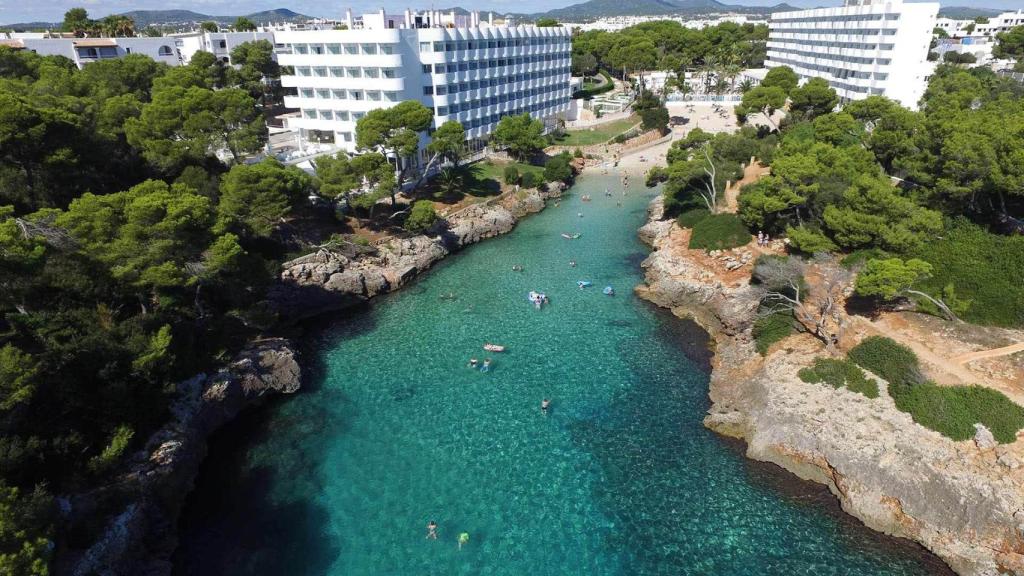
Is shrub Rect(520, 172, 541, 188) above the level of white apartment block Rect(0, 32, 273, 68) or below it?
below

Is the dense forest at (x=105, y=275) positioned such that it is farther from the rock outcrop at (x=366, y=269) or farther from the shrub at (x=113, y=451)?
the rock outcrop at (x=366, y=269)

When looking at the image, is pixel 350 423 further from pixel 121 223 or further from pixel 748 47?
pixel 748 47

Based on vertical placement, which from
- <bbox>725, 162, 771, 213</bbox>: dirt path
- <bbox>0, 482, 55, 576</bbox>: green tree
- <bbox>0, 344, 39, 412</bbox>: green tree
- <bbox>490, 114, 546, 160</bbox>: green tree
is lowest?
<bbox>0, 482, 55, 576</bbox>: green tree

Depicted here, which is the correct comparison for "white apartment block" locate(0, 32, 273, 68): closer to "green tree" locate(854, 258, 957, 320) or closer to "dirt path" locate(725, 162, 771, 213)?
"dirt path" locate(725, 162, 771, 213)

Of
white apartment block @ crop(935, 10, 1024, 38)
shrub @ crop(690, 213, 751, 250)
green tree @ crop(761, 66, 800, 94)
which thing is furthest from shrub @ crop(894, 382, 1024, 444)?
white apartment block @ crop(935, 10, 1024, 38)

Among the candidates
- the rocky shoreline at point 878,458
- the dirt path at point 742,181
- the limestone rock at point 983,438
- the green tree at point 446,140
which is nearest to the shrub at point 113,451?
the rocky shoreline at point 878,458

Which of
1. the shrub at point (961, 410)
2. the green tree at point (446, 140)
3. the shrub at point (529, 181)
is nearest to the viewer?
the shrub at point (961, 410)

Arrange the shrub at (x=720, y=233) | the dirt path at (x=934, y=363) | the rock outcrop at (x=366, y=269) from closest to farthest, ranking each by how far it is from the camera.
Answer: the dirt path at (x=934, y=363), the rock outcrop at (x=366, y=269), the shrub at (x=720, y=233)

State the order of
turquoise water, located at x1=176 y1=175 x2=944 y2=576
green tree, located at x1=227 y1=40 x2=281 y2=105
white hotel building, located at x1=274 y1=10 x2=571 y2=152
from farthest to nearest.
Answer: green tree, located at x1=227 y1=40 x2=281 y2=105
white hotel building, located at x1=274 y1=10 x2=571 y2=152
turquoise water, located at x1=176 y1=175 x2=944 y2=576
